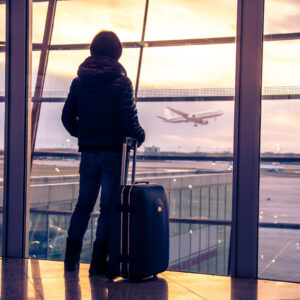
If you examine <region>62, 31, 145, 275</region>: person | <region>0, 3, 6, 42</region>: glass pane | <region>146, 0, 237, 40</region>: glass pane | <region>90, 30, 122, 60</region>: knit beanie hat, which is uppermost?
<region>146, 0, 237, 40</region>: glass pane

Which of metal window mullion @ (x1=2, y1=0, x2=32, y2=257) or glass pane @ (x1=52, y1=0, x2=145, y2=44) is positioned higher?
glass pane @ (x1=52, y1=0, x2=145, y2=44)

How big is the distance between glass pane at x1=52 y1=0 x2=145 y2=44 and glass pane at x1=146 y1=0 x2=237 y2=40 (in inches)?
11.7

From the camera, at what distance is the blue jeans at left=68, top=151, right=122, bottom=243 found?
2021mm

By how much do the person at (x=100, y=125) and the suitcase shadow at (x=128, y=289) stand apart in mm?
151

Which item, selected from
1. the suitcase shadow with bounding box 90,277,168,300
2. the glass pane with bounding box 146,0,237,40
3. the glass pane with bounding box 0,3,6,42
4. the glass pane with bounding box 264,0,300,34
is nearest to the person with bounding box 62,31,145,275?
the suitcase shadow with bounding box 90,277,168,300

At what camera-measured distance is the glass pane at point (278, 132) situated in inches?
83.8

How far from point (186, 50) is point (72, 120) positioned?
4.85m

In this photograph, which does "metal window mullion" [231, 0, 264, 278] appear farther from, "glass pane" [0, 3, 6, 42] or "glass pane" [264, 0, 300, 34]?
"glass pane" [264, 0, 300, 34]

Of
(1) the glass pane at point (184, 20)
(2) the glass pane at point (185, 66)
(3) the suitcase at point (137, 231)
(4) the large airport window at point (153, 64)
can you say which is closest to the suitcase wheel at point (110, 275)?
(3) the suitcase at point (137, 231)

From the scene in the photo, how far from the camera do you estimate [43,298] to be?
1732 millimetres

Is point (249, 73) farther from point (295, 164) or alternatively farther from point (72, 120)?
point (295, 164)

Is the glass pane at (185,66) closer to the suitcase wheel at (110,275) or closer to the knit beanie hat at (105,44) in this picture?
the knit beanie hat at (105,44)

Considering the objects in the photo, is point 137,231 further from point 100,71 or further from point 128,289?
point 100,71

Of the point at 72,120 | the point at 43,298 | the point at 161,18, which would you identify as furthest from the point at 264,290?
the point at 161,18
